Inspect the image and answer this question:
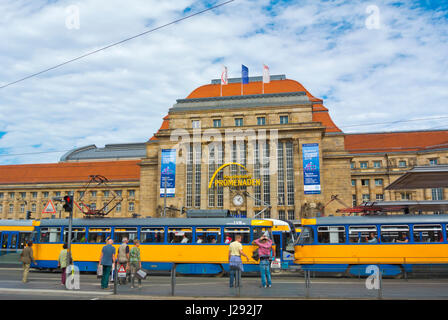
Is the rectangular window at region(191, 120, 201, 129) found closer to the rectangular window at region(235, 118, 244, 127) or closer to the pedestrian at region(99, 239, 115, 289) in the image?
the rectangular window at region(235, 118, 244, 127)

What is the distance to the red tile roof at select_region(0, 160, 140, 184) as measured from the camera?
7869 cm

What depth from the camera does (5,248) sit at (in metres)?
27.0

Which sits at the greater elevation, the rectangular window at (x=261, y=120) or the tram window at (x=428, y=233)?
the rectangular window at (x=261, y=120)

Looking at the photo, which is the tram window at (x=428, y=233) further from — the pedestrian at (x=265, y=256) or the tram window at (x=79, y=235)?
the tram window at (x=79, y=235)

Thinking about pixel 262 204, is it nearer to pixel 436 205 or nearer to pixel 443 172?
pixel 436 205

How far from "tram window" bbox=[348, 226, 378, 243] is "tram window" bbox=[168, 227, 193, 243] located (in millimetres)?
8822

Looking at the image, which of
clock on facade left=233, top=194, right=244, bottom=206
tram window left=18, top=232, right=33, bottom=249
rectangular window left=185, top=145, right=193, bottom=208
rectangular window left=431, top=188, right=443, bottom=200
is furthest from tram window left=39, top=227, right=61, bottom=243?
rectangular window left=431, top=188, right=443, bottom=200

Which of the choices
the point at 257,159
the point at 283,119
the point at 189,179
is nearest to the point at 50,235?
the point at 189,179

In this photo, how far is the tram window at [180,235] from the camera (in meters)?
22.0

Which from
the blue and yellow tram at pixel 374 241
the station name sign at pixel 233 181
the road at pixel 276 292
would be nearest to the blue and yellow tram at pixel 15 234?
the road at pixel 276 292

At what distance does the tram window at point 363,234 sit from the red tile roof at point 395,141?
56.0 m

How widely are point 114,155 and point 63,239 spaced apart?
70002mm

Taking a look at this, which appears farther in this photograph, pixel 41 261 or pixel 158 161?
pixel 158 161
